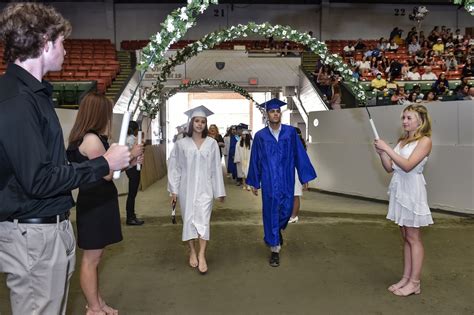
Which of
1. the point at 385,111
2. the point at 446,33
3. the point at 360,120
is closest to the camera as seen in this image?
the point at 385,111

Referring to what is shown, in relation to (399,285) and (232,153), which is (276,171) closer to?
(399,285)

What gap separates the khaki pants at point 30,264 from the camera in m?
1.71

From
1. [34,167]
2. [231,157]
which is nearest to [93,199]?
[34,167]

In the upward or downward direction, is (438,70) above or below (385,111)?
above

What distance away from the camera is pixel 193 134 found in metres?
4.79

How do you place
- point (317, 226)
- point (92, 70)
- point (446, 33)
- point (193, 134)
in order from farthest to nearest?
point (446, 33), point (92, 70), point (317, 226), point (193, 134)

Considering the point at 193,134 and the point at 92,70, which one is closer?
the point at 193,134

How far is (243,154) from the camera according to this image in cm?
1223

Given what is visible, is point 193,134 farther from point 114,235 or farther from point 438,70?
point 438,70

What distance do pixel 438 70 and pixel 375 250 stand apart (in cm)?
1063

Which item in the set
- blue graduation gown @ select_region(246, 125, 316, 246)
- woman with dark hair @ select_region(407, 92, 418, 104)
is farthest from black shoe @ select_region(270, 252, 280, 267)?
woman with dark hair @ select_region(407, 92, 418, 104)

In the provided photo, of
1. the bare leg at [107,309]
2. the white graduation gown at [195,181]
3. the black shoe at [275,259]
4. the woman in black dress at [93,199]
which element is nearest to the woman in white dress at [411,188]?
the black shoe at [275,259]

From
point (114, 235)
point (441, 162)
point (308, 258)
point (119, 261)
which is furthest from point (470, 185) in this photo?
point (114, 235)

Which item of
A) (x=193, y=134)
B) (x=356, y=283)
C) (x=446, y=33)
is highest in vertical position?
(x=446, y=33)
